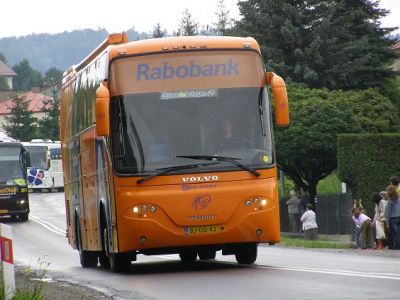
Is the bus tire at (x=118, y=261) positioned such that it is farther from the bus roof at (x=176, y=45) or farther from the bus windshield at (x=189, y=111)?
the bus roof at (x=176, y=45)

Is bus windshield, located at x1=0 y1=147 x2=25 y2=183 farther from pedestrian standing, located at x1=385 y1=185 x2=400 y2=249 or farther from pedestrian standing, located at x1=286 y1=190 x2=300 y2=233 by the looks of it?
pedestrian standing, located at x1=385 y1=185 x2=400 y2=249

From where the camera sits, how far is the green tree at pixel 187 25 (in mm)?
120375

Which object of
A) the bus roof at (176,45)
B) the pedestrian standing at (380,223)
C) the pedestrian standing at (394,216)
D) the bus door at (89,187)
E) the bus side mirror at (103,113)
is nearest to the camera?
the bus side mirror at (103,113)

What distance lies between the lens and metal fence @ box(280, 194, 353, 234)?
43.9 metres

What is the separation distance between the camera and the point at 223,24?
381 ft

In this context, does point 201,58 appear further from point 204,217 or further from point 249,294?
point 249,294

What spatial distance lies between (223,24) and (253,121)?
9875 cm

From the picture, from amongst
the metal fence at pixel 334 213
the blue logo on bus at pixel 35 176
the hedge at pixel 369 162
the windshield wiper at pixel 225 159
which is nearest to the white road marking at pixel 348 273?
the windshield wiper at pixel 225 159

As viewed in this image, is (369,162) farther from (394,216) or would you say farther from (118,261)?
(118,261)

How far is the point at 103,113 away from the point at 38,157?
Result: 74.8m

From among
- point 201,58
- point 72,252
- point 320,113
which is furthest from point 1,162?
point 201,58

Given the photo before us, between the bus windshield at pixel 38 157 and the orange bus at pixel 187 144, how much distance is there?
7292cm

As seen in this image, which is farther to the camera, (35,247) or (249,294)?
(35,247)

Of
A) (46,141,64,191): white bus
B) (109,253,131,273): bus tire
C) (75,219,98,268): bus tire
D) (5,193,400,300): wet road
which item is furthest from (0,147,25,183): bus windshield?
(46,141,64,191): white bus
